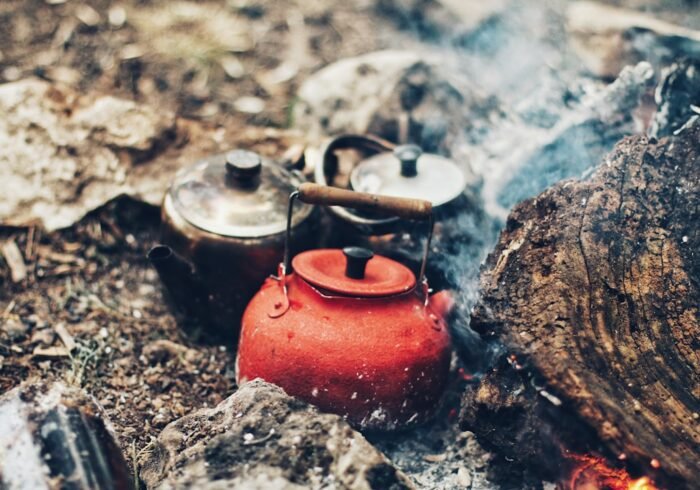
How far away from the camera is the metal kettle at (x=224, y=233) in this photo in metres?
3.34

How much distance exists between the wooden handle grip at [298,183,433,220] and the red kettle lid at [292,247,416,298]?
0.23 metres

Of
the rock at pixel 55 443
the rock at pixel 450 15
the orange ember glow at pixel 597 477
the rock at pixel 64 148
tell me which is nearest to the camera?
the rock at pixel 55 443

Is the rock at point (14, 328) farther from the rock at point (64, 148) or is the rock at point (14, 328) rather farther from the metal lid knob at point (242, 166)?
the metal lid knob at point (242, 166)

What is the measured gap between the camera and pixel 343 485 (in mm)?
2115

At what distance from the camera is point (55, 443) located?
210 cm

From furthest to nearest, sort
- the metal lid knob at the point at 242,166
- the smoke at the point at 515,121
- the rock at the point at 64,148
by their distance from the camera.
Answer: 1. the rock at the point at 64,148
2. the smoke at the point at 515,121
3. the metal lid knob at the point at 242,166

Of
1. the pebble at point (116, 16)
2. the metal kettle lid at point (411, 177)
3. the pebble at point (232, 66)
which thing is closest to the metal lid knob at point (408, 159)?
the metal kettle lid at point (411, 177)

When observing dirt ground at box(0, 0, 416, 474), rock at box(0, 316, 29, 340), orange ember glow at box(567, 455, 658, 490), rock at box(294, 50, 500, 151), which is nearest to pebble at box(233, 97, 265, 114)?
dirt ground at box(0, 0, 416, 474)

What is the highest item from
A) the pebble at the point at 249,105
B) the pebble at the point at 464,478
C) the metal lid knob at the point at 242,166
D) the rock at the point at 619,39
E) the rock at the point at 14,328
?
the rock at the point at 619,39

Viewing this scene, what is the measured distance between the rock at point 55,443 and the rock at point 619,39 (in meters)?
4.13

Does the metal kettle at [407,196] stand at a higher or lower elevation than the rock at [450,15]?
lower

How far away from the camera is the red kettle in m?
2.82

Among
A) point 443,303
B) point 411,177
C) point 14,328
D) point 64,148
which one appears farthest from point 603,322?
point 64,148

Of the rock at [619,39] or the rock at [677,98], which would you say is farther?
the rock at [619,39]
